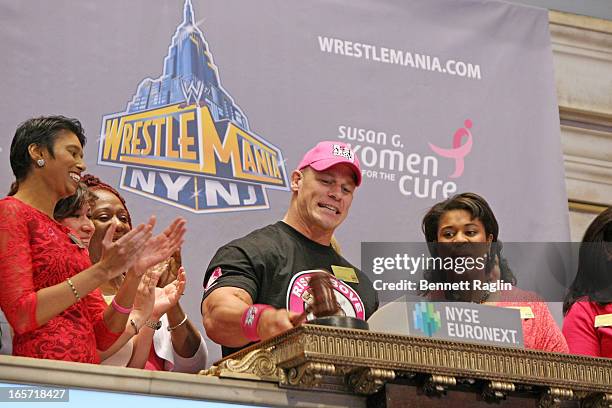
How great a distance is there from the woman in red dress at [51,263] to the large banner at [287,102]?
74 centimetres

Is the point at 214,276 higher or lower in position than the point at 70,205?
lower

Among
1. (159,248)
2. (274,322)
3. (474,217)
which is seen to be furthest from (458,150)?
(274,322)

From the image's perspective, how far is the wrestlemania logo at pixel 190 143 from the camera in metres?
3.53

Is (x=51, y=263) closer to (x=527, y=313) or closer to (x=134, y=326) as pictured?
(x=134, y=326)

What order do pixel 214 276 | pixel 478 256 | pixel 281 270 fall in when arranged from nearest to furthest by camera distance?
pixel 214 276 → pixel 281 270 → pixel 478 256

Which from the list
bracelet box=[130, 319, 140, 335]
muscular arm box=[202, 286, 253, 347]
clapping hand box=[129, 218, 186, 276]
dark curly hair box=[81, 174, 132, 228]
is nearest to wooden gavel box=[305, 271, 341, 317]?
muscular arm box=[202, 286, 253, 347]

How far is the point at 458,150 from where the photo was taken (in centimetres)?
416

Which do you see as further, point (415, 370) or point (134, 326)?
point (134, 326)

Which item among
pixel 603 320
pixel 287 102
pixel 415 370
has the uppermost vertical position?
pixel 287 102

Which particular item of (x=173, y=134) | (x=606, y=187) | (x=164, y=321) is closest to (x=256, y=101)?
(x=173, y=134)

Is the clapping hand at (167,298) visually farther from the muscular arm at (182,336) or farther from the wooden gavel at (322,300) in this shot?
the wooden gavel at (322,300)

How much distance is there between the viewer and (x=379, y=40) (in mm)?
4195

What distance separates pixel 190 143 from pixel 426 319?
5.70 feet

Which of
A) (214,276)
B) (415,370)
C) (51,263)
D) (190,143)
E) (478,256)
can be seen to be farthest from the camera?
(190,143)
